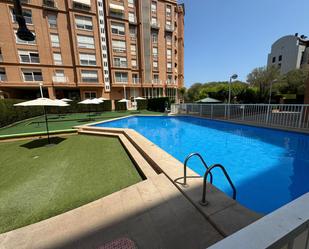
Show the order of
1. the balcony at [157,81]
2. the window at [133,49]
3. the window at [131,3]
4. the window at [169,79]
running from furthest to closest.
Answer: the window at [169,79] → the balcony at [157,81] → the window at [133,49] → the window at [131,3]

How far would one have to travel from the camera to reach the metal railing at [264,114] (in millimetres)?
8398

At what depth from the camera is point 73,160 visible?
5.12 metres

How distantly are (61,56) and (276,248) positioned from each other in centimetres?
2734

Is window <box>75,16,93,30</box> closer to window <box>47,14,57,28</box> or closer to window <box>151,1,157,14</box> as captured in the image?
window <box>47,14,57,28</box>

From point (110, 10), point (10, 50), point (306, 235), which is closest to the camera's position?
point (306, 235)

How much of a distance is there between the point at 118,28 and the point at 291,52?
38327mm

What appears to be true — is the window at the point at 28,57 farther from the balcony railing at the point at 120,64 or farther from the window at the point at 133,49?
the window at the point at 133,49

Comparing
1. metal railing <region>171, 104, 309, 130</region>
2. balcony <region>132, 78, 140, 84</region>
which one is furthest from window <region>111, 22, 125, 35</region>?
metal railing <region>171, 104, 309, 130</region>

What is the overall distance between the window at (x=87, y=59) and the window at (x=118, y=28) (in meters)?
5.67

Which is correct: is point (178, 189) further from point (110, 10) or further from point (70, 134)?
point (110, 10)

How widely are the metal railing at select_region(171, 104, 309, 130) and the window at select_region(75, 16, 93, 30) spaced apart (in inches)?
820

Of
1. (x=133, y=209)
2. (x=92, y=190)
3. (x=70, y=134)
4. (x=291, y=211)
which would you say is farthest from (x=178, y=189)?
(x=70, y=134)

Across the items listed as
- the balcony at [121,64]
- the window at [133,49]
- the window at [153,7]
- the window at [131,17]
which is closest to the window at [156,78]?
the window at [133,49]

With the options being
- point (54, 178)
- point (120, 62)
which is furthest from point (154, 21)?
point (54, 178)
